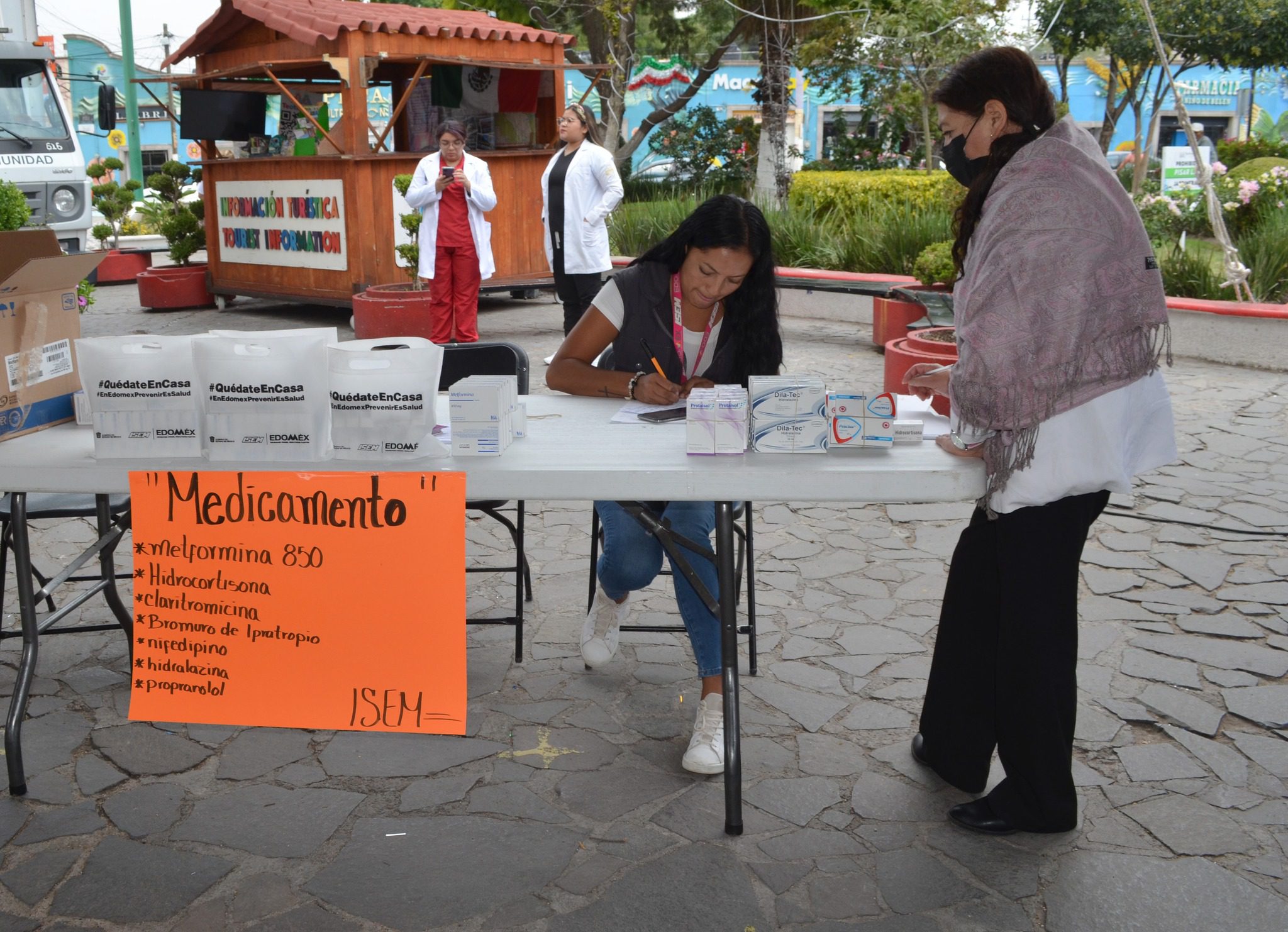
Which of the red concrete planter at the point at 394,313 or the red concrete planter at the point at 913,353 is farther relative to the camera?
the red concrete planter at the point at 394,313

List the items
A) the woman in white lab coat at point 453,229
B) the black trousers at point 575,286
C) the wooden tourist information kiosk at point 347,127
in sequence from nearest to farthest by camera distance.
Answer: the black trousers at point 575,286
the woman in white lab coat at point 453,229
the wooden tourist information kiosk at point 347,127

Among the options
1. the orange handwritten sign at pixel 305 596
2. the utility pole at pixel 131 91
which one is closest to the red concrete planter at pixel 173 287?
the utility pole at pixel 131 91

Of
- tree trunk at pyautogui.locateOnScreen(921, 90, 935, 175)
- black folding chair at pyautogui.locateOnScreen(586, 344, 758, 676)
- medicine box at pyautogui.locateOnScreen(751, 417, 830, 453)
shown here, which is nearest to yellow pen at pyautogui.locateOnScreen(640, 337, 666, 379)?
black folding chair at pyautogui.locateOnScreen(586, 344, 758, 676)

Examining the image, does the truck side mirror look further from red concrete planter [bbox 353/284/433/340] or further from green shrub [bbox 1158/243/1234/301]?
green shrub [bbox 1158/243/1234/301]

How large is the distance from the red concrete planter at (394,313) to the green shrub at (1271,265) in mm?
6534

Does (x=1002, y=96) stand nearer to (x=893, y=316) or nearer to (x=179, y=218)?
(x=893, y=316)

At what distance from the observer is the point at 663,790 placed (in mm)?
3029

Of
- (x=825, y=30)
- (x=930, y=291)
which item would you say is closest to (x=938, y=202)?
(x=930, y=291)

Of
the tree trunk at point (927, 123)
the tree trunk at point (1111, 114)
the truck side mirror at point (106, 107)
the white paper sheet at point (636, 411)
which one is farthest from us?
the tree trunk at point (1111, 114)

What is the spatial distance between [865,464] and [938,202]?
984cm

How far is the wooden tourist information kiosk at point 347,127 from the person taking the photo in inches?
412

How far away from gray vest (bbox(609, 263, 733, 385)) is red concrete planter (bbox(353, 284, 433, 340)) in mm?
6470

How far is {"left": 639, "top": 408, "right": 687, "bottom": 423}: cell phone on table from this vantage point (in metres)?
3.01

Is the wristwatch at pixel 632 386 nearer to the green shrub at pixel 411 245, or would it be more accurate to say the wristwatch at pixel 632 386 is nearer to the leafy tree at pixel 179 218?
the green shrub at pixel 411 245
